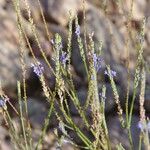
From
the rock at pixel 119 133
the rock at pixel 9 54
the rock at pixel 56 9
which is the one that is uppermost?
the rock at pixel 56 9

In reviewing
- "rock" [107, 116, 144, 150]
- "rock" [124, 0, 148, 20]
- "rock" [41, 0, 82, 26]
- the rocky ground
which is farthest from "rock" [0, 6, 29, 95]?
"rock" [124, 0, 148, 20]

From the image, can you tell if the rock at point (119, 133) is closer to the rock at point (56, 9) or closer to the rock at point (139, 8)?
the rock at point (56, 9)

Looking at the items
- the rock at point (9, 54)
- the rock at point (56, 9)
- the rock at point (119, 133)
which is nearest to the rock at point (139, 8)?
the rock at point (56, 9)

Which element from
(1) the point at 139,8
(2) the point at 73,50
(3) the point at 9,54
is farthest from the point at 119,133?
(1) the point at 139,8

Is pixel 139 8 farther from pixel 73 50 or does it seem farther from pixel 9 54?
pixel 9 54

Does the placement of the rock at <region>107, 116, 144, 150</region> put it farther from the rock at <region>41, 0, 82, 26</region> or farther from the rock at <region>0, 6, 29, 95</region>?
the rock at <region>41, 0, 82, 26</region>

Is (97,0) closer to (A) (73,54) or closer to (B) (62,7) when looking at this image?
(B) (62,7)

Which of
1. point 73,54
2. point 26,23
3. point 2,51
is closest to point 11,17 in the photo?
point 26,23
